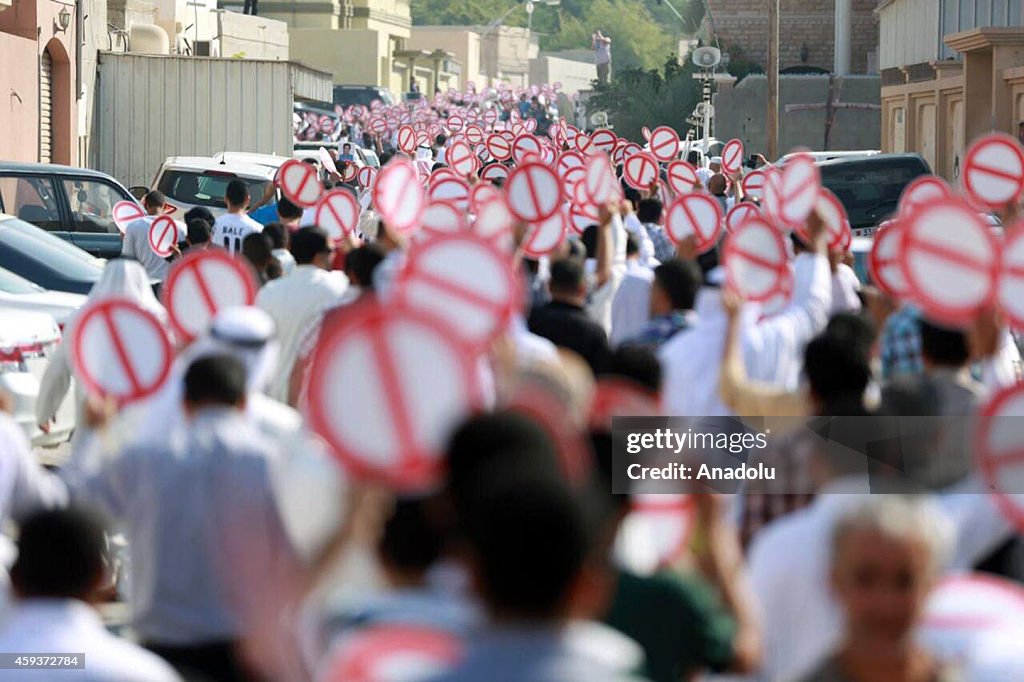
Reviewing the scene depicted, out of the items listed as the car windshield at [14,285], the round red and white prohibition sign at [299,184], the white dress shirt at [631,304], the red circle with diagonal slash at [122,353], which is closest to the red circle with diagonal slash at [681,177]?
the round red and white prohibition sign at [299,184]

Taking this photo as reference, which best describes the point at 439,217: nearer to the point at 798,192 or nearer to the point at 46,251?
the point at 798,192

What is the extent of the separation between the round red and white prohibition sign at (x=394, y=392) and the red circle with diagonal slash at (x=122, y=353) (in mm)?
2167

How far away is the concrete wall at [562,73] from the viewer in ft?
430

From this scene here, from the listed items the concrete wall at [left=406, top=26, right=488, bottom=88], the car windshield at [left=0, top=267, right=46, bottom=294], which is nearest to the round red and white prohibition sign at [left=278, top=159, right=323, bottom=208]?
the car windshield at [left=0, top=267, right=46, bottom=294]

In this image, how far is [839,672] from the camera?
3.56m

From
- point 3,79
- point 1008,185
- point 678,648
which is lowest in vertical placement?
point 678,648

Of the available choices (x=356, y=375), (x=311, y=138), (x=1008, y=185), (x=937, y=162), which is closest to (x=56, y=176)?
(x=1008, y=185)

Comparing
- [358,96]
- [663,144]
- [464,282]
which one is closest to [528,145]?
[663,144]

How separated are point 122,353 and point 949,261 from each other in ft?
8.30

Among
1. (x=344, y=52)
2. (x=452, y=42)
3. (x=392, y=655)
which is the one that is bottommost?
(x=392, y=655)

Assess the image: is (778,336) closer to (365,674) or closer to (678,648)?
(678,648)

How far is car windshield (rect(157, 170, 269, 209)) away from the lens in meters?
20.4

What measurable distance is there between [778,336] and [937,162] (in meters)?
27.8

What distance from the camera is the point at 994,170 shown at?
10.1 m
